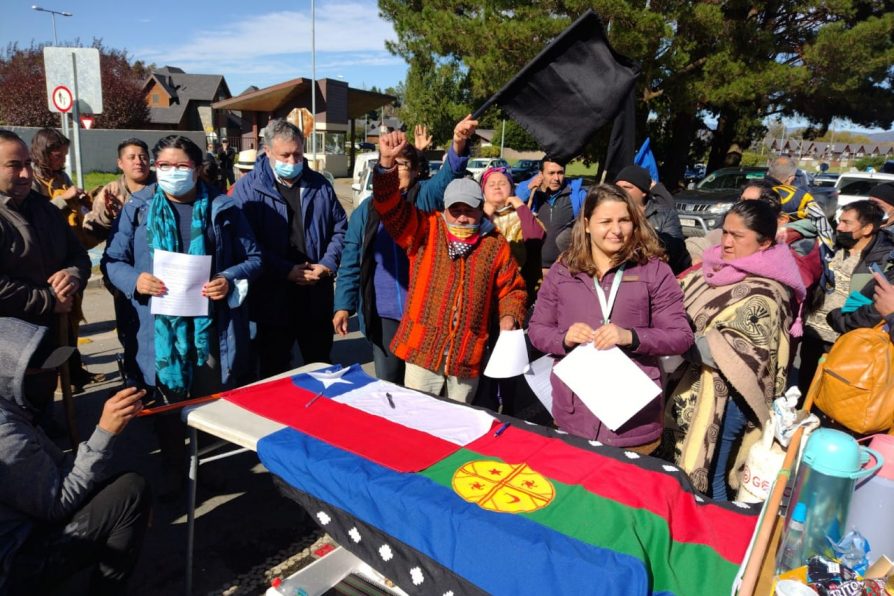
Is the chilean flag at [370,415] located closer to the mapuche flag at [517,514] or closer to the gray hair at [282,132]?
the mapuche flag at [517,514]

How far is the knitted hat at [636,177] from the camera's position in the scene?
363 centimetres

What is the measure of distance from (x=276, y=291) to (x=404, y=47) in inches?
708

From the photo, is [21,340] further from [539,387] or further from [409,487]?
[539,387]

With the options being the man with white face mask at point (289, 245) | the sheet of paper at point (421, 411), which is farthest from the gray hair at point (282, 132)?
the sheet of paper at point (421, 411)

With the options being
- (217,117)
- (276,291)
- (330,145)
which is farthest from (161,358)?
(217,117)

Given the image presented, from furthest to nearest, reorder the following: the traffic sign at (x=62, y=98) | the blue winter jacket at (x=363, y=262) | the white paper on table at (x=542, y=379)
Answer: the traffic sign at (x=62, y=98)
the blue winter jacket at (x=363, y=262)
the white paper on table at (x=542, y=379)

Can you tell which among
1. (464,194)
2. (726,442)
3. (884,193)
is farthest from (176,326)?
(884,193)

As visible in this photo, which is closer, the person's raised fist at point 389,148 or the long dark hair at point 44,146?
the person's raised fist at point 389,148

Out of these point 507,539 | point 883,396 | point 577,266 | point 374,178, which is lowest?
point 507,539

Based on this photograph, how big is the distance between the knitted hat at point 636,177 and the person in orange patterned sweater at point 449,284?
1.07 meters

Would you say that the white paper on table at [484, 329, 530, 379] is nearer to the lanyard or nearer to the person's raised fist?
the lanyard

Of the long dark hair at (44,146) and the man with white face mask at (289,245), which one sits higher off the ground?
the long dark hair at (44,146)

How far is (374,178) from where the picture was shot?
2803 millimetres

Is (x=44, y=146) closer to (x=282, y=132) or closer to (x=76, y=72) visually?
(x=282, y=132)
